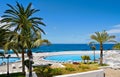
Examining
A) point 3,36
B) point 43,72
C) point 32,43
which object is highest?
point 3,36

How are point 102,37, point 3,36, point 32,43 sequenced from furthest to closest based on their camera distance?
point 102,37 → point 3,36 → point 32,43

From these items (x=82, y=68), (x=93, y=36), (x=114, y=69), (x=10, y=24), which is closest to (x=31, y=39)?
(x=10, y=24)

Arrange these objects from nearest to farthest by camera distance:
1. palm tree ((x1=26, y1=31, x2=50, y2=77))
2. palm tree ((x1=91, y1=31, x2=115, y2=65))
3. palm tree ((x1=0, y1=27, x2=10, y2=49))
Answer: palm tree ((x1=26, y1=31, x2=50, y2=77)), palm tree ((x1=0, y1=27, x2=10, y2=49)), palm tree ((x1=91, y1=31, x2=115, y2=65))

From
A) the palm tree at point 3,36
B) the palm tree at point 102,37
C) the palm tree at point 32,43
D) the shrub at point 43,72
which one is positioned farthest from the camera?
the palm tree at point 102,37

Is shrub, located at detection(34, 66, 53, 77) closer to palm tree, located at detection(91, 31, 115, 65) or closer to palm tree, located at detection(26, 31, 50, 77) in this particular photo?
palm tree, located at detection(26, 31, 50, 77)

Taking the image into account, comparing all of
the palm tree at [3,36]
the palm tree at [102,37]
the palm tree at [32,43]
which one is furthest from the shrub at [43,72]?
the palm tree at [102,37]

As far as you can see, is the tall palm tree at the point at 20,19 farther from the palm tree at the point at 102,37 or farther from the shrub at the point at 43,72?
the palm tree at the point at 102,37

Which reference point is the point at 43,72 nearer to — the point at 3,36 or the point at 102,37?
the point at 3,36

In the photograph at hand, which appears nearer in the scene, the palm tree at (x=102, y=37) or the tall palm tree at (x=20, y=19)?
the tall palm tree at (x=20, y=19)

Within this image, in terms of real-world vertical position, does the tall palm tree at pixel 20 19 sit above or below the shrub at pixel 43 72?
above

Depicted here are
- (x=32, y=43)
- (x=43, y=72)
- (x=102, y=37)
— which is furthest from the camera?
(x=102, y=37)

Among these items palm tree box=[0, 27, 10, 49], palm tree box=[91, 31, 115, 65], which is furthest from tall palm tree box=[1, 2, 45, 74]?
palm tree box=[91, 31, 115, 65]

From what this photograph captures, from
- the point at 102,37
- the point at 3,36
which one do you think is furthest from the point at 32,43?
the point at 102,37

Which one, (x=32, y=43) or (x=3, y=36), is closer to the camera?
(x=32, y=43)
